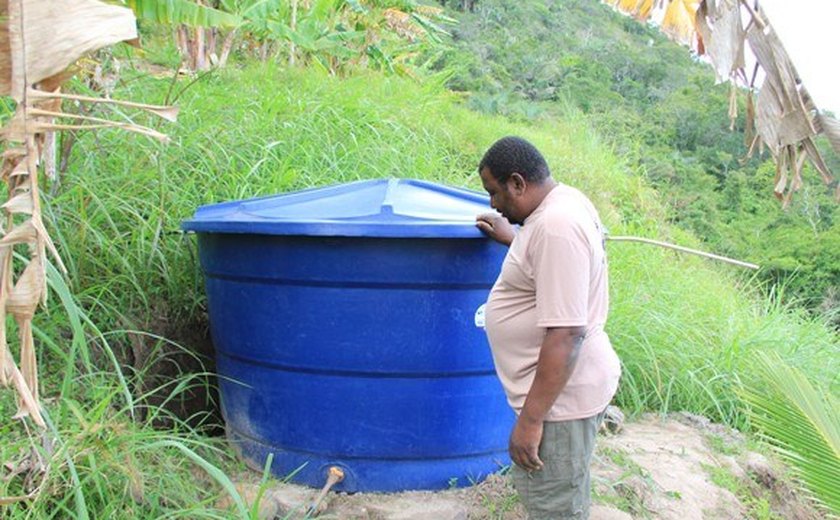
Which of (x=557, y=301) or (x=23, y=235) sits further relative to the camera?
(x=557, y=301)

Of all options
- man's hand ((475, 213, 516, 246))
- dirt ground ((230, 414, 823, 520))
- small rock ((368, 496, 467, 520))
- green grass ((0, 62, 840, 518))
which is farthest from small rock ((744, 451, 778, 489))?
man's hand ((475, 213, 516, 246))

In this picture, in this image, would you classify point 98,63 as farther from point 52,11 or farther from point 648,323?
point 648,323

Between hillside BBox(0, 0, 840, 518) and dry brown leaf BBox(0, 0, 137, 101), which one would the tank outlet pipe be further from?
dry brown leaf BBox(0, 0, 137, 101)

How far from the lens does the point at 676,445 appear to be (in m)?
3.97

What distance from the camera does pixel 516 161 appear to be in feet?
7.73

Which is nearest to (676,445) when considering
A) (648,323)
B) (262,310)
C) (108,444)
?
(648,323)

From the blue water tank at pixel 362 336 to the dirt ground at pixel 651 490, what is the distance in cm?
9

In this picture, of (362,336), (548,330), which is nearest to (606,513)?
(362,336)

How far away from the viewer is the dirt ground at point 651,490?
2885mm

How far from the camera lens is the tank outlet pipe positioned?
279 cm

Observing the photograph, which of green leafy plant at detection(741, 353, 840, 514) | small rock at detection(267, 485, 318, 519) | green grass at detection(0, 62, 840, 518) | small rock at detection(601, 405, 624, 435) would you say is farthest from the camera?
small rock at detection(601, 405, 624, 435)

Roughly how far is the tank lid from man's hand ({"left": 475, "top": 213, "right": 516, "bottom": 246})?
1.1 inches

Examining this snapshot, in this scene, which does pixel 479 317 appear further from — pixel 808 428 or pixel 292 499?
pixel 808 428

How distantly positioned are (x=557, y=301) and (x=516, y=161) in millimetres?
419
